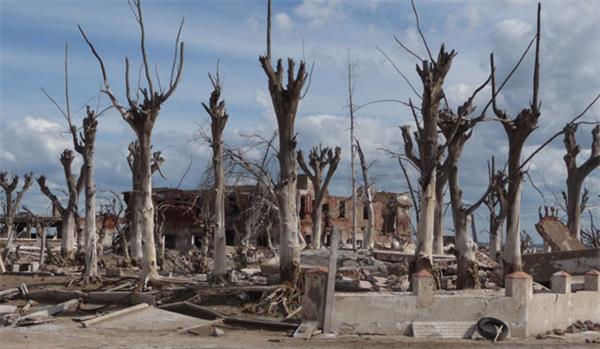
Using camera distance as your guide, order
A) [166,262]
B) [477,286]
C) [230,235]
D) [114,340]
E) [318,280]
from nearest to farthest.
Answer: [114,340]
[318,280]
[477,286]
[166,262]
[230,235]

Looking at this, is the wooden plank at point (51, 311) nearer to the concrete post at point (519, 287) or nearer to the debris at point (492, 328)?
the debris at point (492, 328)

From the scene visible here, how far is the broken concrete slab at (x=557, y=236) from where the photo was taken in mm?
30844

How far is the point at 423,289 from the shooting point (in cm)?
1869

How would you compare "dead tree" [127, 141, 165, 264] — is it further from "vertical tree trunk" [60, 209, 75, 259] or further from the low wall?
the low wall

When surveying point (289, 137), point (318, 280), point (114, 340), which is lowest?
point (114, 340)

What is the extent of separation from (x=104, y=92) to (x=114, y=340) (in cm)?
962

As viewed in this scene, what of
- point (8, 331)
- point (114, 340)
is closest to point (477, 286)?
point (114, 340)

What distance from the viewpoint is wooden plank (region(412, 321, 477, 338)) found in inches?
725

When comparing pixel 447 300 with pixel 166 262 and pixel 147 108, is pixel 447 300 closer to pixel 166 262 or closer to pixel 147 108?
pixel 147 108

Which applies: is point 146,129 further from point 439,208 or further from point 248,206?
point 248,206

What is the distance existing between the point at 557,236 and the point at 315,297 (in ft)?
51.6

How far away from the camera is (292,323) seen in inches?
752

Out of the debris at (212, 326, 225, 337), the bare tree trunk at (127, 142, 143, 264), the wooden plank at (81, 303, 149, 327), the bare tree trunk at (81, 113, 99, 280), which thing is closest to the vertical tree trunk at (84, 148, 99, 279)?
the bare tree trunk at (81, 113, 99, 280)

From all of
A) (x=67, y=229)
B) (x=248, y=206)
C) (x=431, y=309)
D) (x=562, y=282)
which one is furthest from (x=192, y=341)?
(x=248, y=206)
